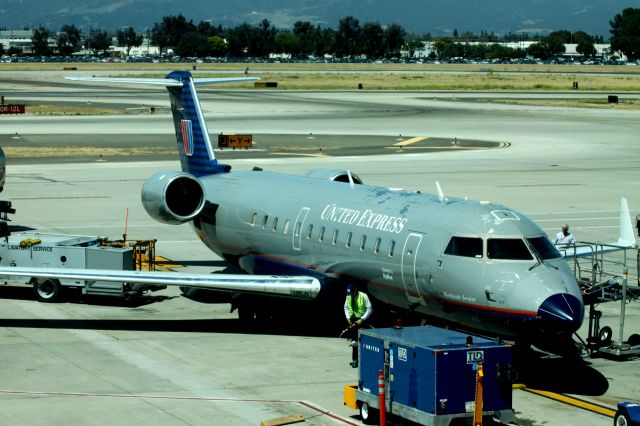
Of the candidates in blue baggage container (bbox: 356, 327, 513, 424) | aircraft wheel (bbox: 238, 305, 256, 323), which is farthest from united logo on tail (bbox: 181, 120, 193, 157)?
blue baggage container (bbox: 356, 327, 513, 424)

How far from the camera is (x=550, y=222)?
4322cm

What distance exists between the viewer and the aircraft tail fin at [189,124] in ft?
108

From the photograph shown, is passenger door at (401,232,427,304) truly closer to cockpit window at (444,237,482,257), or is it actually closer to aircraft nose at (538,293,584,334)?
cockpit window at (444,237,482,257)

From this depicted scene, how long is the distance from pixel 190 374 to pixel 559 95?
397 ft

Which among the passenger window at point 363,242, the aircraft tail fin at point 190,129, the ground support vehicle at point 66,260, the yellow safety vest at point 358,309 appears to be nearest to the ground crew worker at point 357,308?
the yellow safety vest at point 358,309

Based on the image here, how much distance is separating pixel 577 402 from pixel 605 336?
4.08m

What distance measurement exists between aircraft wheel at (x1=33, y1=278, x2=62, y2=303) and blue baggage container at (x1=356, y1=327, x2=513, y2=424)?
41.7ft

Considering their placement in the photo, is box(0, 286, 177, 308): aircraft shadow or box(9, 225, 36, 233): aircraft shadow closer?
box(0, 286, 177, 308): aircraft shadow

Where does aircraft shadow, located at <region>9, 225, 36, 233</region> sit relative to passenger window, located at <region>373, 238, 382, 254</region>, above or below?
below

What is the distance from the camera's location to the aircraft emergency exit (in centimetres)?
2073

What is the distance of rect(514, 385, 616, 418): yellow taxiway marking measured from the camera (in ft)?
64.6

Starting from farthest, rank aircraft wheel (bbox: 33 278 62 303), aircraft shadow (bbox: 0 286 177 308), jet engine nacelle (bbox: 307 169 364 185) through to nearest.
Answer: jet engine nacelle (bbox: 307 169 364 185) → aircraft shadow (bbox: 0 286 177 308) → aircraft wheel (bbox: 33 278 62 303)

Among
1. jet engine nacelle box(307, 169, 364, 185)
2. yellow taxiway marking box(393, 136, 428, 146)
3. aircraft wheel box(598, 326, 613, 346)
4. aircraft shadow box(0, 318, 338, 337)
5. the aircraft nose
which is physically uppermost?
jet engine nacelle box(307, 169, 364, 185)

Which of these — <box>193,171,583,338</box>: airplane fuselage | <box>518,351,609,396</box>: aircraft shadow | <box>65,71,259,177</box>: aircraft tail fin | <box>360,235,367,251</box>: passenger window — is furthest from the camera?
<box>65,71,259,177</box>: aircraft tail fin
